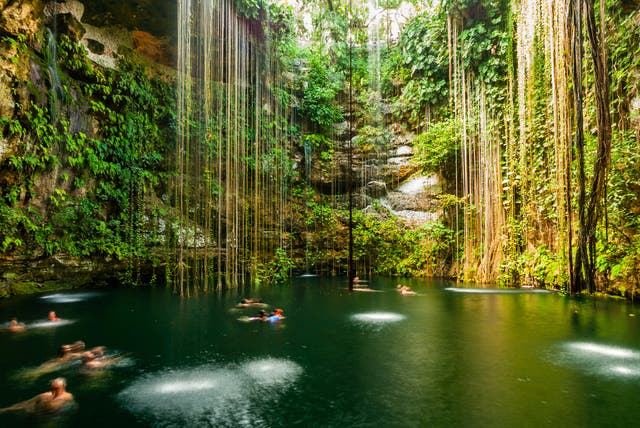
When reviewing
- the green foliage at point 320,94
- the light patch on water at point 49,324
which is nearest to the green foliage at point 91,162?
the light patch on water at point 49,324

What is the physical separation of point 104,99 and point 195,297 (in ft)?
17.5

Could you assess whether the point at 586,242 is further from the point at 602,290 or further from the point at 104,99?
the point at 104,99

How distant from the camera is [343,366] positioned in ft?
10.3

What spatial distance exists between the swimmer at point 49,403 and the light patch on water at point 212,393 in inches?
12.3

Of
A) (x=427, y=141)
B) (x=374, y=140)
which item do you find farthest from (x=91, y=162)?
(x=427, y=141)

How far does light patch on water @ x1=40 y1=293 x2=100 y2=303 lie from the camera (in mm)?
6197

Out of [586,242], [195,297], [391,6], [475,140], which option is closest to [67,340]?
[195,297]

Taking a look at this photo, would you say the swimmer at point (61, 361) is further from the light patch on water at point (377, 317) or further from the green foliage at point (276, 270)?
the green foliage at point (276, 270)

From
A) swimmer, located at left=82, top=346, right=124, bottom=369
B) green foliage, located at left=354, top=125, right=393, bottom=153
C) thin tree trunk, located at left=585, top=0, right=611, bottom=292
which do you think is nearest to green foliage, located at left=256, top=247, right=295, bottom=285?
green foliage, located at left=354, top=125, right=393, bottom=153

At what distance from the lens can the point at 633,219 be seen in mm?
5664

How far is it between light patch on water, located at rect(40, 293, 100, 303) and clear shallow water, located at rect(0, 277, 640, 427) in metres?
0.34

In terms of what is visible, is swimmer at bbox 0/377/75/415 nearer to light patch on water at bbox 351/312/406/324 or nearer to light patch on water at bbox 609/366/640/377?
light patch on water at bbox 351/312/406/324

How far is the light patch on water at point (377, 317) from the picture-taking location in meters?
4.95

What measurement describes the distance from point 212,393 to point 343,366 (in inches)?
43.6
